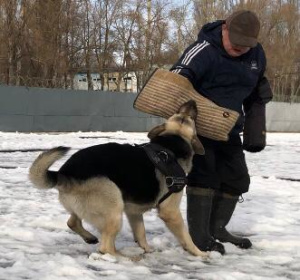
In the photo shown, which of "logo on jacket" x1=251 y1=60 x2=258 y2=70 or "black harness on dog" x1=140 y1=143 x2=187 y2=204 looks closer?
"black harness on dog" x1=140 y1=143 x2=187 y2=204

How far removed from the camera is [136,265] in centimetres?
390

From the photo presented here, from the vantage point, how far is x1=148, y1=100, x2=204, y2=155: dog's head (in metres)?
4.24

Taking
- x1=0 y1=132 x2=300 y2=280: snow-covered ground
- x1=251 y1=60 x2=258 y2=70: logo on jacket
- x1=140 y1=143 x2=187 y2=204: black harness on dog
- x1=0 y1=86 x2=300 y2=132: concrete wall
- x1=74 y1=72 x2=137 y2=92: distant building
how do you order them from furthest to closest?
x1=74 y1=72 x2=137 y2=92: distant building
x1=0 y1=86 x2=300 y2=132: concrete wall
x1=251 y1=60 x2=258 y2=70: logo on jacket
x1=140 y1=143 x2=187 y2=204: black harness on dog
x1=0 y1=132 x2=300 y2=280: snow-covered ground

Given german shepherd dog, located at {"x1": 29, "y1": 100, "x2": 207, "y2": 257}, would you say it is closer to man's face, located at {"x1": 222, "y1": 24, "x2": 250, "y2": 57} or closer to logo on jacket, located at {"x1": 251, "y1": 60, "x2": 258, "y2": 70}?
man's face, located at {"x1": 222, "y1": 24, "x2": 250, "y2": 57}

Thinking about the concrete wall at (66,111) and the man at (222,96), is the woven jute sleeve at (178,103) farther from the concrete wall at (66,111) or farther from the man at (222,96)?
the concrete wall at (66,111)

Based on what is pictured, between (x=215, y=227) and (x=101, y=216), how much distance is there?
1.31 m

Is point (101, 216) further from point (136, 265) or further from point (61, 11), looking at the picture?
point (61, 11)

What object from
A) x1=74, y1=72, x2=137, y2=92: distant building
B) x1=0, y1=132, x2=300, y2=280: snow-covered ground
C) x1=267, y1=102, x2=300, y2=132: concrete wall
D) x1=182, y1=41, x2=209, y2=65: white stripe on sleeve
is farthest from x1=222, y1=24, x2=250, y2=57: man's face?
x1=74, y1=72, x2=137, y2=92: distant building

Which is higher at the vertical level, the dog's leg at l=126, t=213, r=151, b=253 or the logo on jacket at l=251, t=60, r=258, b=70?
the logo on jacket at l=251, t=60, r=258, b=70

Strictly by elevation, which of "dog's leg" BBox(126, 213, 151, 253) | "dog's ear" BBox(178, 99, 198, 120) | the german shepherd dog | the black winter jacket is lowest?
"dog's leg" BBox(126, 213, 151, 253)

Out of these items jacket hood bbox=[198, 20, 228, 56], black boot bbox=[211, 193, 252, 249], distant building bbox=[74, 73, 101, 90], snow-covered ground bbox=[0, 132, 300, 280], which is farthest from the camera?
distant building bbox=[74, 73, 101, 90]

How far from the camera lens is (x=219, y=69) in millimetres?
4324

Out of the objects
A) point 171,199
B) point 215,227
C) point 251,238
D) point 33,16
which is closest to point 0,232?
point 171,199

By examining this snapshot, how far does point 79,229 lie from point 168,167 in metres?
0.95
